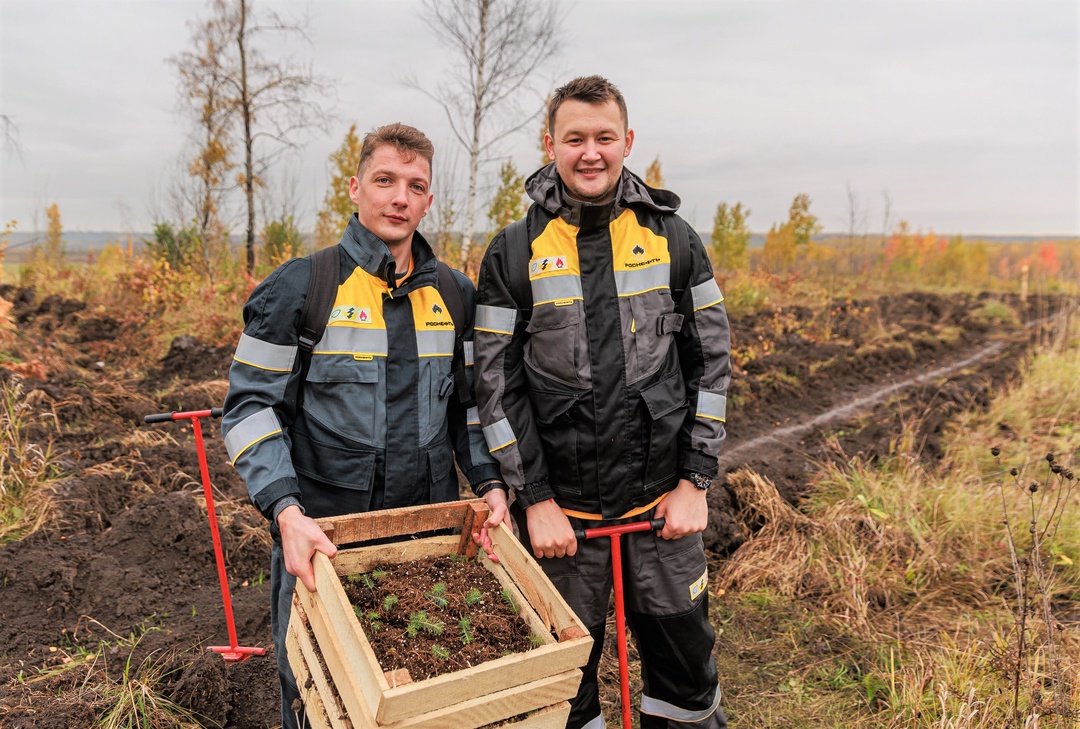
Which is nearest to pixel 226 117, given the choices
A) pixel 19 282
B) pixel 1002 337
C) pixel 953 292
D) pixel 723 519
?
pixel 19 282

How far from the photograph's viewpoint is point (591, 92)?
7.46 feet

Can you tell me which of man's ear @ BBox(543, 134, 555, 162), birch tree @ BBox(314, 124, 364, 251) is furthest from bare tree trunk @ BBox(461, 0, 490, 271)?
man's ear @ BBox(543, 134, 555, 162)

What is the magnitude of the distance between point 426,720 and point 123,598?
118 inches

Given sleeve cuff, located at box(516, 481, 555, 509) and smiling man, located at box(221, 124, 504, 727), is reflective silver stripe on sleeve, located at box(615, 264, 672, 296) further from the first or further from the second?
sleeve cuff, located at box(516, 481, 555, 509)

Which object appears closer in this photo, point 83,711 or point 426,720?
point 426,720

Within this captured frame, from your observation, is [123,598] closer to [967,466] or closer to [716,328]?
[716,328]

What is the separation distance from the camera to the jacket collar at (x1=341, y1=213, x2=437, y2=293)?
86.9 inches

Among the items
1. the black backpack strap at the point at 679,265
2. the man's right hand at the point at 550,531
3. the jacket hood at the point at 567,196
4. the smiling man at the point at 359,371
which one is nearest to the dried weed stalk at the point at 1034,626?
the black backpack strap at the point at 679,265

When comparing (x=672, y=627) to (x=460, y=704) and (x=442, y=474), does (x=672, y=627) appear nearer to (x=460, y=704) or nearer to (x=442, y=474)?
(x=442, y=474)

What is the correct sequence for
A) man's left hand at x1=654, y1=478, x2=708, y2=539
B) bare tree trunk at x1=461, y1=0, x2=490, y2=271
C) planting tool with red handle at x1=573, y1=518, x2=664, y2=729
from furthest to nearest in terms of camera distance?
bare tree trunk at x1=461, y1=0, x2=490, y2=271 → man's left hand at x1=654, y1=478, x2=708, y2=539 → planting tool with red handle at x1=573, y1=518, x2=664, y2=729

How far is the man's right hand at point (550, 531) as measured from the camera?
7.83ft

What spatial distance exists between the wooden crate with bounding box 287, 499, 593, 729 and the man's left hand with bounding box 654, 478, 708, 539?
0.68 m

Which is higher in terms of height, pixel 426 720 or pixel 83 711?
pixel 426 720

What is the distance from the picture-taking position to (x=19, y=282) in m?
14.1
